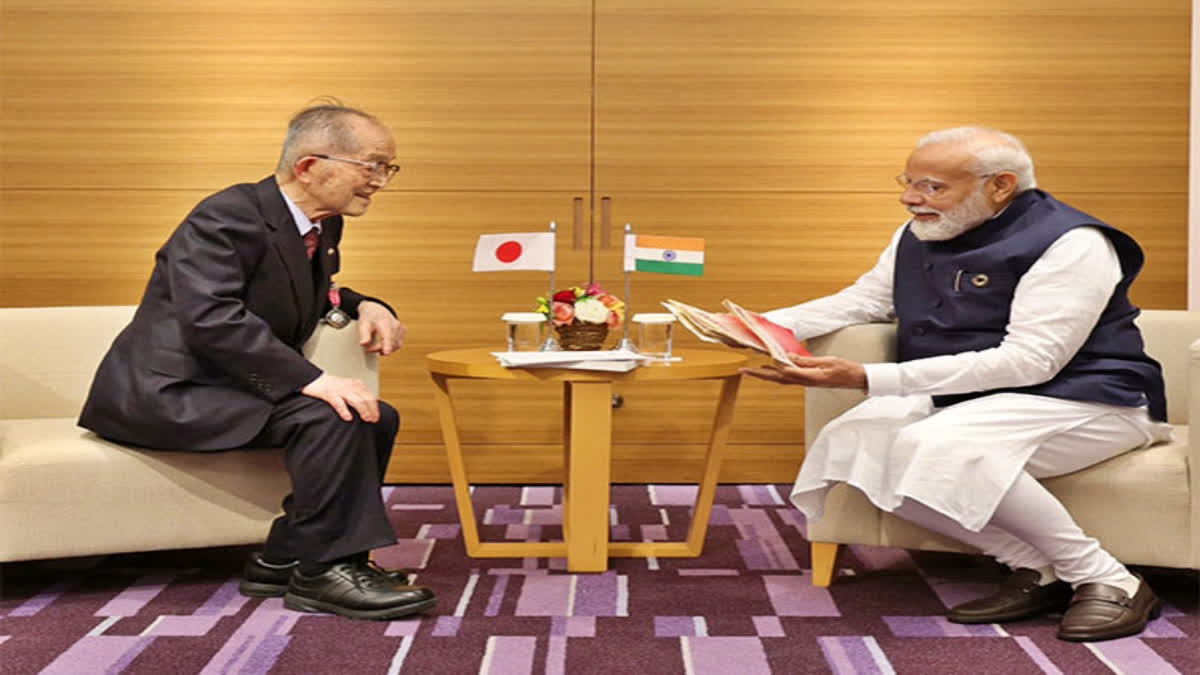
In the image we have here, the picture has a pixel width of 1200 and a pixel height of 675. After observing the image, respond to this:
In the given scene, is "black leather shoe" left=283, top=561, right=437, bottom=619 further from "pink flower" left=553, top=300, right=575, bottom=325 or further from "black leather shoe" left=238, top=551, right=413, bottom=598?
"pink flower" left=553, top=300, right=575, bottom=325

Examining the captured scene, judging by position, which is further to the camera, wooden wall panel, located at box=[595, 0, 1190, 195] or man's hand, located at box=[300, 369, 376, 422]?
wooden wall panel, located at box=[595, 0, 1190, 195]

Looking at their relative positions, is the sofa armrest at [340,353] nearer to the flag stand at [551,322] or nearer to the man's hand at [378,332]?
the man's hand at [378,332]

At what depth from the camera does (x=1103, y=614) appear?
2.75 metres

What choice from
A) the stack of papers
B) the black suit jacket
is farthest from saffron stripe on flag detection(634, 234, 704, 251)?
the black suit jacket

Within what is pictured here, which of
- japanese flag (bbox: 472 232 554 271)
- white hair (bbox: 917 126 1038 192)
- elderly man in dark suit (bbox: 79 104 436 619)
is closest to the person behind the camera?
elderly man in dark suit (bbox: 79 104 436 619)

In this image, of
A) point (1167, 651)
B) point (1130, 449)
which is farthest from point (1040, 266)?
point (1167, 651)

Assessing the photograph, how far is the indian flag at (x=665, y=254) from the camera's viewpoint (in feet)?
11.6

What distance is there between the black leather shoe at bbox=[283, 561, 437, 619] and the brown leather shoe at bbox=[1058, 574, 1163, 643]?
4.67ft

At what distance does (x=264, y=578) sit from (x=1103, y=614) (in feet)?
6.46

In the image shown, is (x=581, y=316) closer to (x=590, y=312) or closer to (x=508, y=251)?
(x=590, y=312)

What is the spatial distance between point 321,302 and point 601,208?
5.19ft

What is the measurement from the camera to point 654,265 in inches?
141

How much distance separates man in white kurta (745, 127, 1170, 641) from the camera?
2.81 meters

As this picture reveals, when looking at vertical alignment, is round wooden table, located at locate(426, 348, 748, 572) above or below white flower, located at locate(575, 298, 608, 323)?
below
